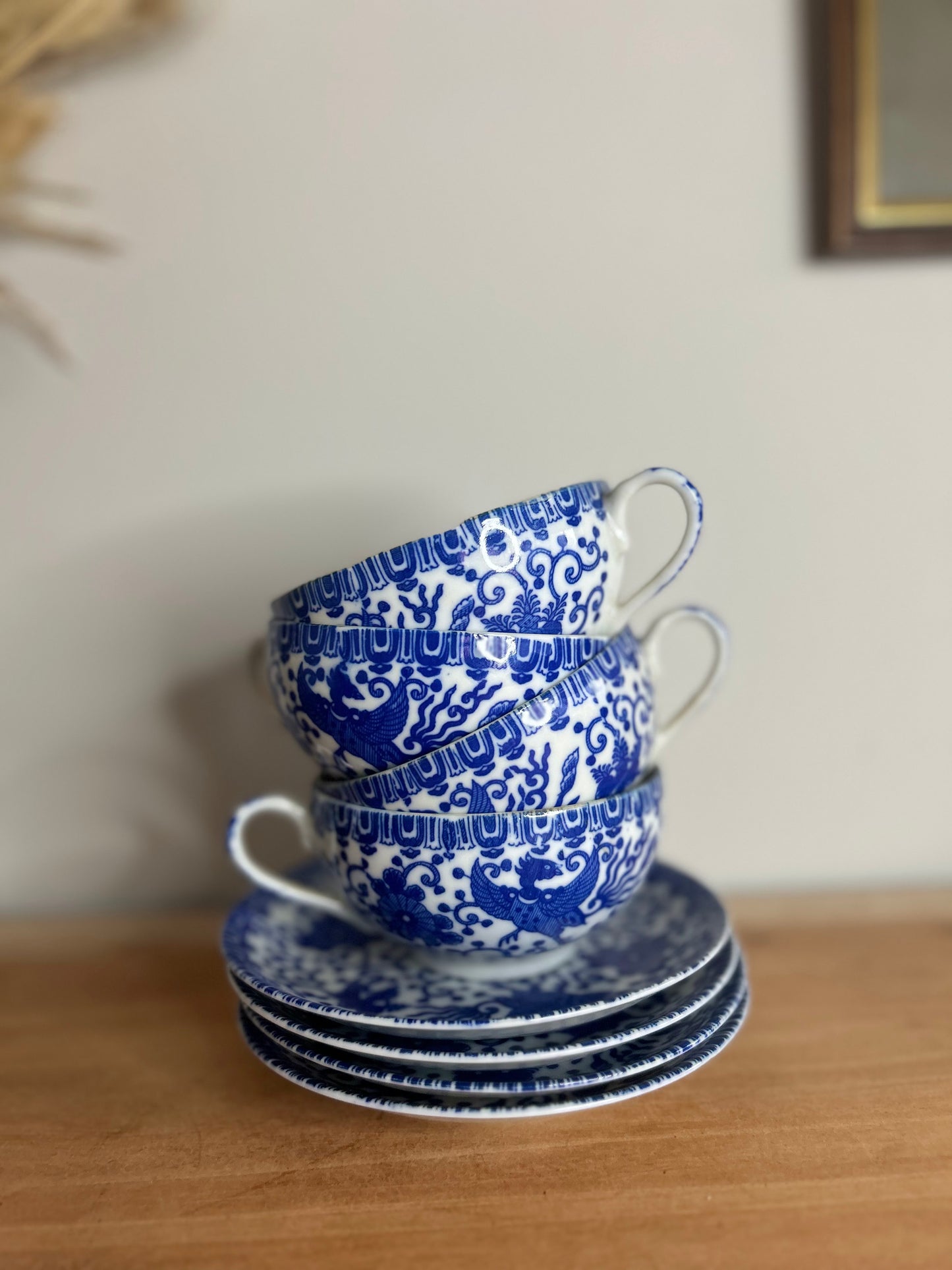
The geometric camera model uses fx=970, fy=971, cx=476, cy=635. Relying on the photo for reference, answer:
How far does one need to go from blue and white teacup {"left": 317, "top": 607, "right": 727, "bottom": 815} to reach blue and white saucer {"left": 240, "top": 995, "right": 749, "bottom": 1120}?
153 millimetres

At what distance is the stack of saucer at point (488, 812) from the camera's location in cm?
54

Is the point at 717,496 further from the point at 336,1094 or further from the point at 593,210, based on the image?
the point at 336,1094

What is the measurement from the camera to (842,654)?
812 millimetres

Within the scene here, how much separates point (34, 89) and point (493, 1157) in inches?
32.6

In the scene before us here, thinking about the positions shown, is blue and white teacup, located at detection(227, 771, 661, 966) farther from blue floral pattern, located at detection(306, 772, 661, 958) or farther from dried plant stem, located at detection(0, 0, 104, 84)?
dried plant stem, located at detection(0, 0, 104, 84)

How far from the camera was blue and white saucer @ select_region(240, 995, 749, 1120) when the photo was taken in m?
0.51

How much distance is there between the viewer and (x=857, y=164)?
73 centimetres

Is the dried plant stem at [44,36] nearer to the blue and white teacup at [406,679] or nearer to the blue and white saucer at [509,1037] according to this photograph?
the blue and white teacup at [406,679]

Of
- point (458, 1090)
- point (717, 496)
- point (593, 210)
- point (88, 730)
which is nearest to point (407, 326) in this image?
point (593, 210)

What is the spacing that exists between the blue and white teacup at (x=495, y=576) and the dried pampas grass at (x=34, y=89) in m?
0.41

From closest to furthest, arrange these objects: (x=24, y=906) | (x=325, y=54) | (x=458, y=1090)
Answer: (x=458, y=1090), (x=325, y=54), (x=24, y=906)

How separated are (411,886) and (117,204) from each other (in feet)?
1.93

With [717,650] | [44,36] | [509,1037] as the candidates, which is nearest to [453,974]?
[509,1037]

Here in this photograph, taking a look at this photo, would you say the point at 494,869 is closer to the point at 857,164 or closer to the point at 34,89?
the point at 857,164
